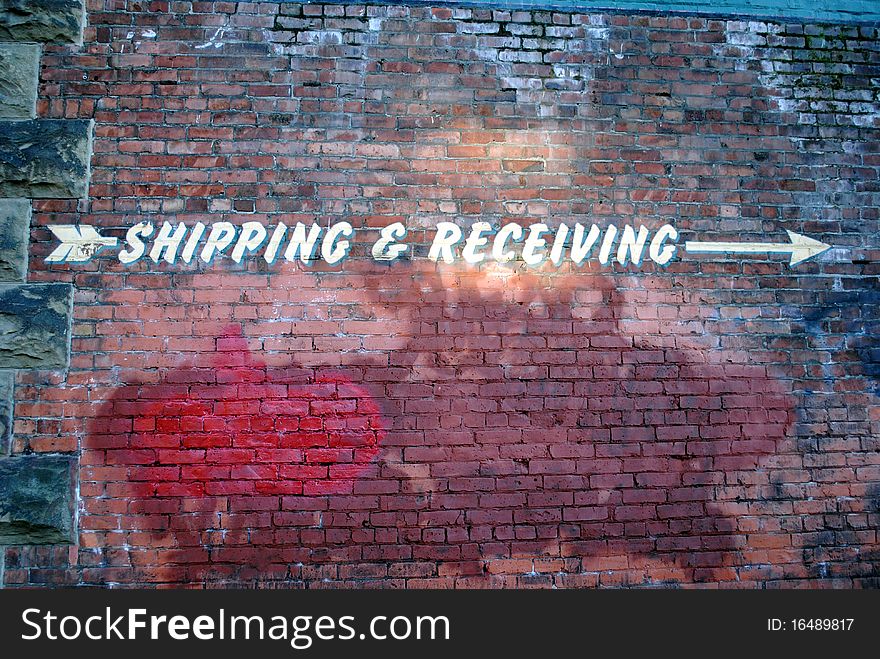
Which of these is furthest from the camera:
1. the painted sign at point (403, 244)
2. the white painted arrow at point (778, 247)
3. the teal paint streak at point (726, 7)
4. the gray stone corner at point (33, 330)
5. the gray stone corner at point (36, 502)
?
the teal paint streak at point (726, 7)

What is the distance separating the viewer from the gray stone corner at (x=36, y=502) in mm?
3285

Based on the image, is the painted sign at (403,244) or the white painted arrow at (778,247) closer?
the painted sign at (403,244)

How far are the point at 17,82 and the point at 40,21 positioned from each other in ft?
1.34

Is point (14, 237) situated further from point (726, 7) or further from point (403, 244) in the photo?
point (726, 7)

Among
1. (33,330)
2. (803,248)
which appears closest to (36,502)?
(33,330)

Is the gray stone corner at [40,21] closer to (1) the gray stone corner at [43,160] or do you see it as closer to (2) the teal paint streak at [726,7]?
(1) the gray stone corner at [43,160]

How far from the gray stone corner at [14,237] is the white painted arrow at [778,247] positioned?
397 cm

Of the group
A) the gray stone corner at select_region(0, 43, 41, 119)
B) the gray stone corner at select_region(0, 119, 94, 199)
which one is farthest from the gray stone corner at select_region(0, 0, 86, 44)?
the gray stone corner at select_region(0, 119, 94, 199)

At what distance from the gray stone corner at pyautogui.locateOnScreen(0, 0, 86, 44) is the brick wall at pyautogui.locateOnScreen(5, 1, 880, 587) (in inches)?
5.1

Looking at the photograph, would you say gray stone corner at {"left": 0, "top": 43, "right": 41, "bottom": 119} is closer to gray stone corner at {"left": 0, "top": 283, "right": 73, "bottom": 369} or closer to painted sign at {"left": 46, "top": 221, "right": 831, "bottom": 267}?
painted sign at {"left": 46, "top": 221, "right": 831, "bottom": 267}

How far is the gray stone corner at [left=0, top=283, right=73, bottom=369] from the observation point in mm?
3400

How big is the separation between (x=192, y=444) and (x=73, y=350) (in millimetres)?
881

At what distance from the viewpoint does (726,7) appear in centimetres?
395

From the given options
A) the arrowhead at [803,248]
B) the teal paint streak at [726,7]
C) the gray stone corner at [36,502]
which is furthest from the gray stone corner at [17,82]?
the arrowhead at [803,248]
